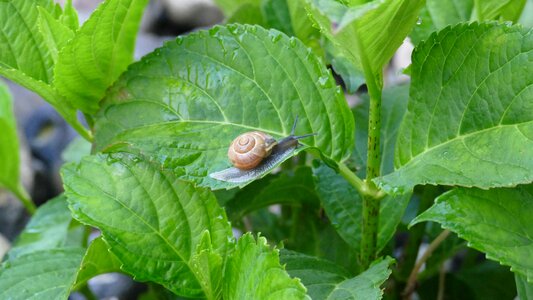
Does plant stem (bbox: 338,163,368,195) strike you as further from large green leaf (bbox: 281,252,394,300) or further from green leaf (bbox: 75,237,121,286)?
green leaf (bbox: 75,237,121,286)

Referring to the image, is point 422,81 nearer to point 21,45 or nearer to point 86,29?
point 86,29

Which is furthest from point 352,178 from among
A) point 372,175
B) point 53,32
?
point 53,32

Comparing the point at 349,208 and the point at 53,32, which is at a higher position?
the point at 53,32

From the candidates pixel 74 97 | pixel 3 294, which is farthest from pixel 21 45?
pixel 3 294

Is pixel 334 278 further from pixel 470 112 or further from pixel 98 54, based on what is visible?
pixel 98 54

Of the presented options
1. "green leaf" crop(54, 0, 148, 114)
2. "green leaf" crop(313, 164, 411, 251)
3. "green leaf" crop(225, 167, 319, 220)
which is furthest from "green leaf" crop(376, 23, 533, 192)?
"green leaf" crop(54, 0, 148, 114)
